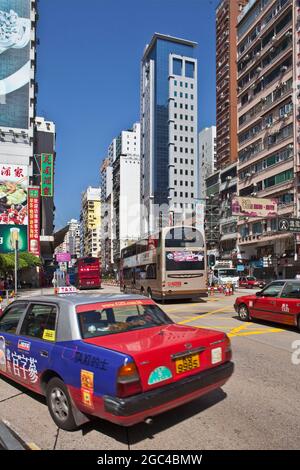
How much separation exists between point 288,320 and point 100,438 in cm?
796

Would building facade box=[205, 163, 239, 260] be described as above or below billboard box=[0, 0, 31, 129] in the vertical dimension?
below

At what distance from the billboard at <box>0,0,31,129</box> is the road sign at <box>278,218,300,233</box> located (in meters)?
47.1

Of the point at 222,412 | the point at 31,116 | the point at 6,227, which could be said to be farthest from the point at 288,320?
the point at 31,116

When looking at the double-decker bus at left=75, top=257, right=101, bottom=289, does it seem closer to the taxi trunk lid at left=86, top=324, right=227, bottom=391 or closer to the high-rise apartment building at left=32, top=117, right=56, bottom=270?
the high-rise apartment building at left=32, top=117, right=56, bottom=270

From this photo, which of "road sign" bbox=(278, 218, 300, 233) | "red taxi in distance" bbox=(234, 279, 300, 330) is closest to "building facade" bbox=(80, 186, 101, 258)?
"road sign" bbox=(278, 218, 300, 233)

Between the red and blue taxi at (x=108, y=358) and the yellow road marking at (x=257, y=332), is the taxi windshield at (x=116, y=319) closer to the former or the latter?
A: the red and blue taxi at (x=108, y=358)

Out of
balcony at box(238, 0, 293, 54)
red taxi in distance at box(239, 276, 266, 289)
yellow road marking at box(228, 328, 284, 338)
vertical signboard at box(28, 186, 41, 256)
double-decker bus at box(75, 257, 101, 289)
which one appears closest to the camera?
yellow road marking at box(228, 328, 284, 338)

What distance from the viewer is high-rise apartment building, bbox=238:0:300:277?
47688 mm

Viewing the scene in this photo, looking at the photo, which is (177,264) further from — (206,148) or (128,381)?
(206,148)

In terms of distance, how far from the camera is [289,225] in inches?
1195

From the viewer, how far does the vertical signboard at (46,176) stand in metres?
62.9

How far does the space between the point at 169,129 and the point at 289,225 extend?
113 metres

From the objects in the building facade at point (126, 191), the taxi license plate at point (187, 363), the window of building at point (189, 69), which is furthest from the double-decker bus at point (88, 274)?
the window of building at point (189, 69)

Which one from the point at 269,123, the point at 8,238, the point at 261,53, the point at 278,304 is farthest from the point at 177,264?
the point at 261,53
